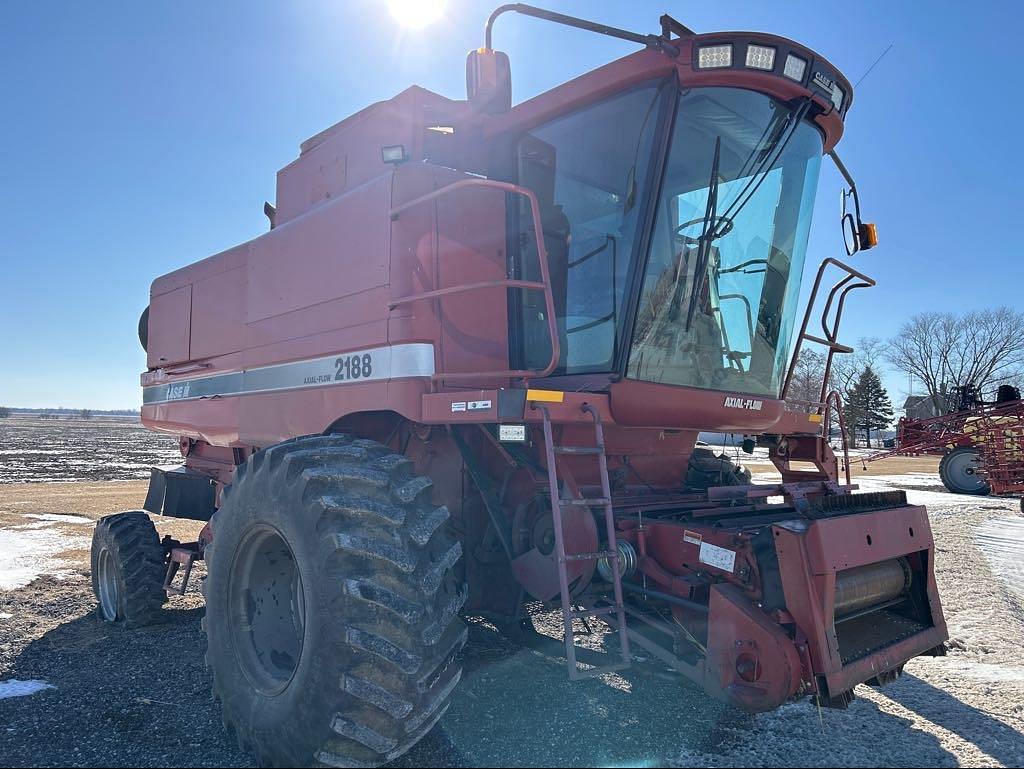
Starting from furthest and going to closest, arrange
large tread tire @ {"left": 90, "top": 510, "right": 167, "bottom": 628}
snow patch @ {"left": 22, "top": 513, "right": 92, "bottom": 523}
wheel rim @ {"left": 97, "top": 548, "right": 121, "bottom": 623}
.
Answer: snow patch @ {"left": 22, "top": 513, "right": 92, "bottom": 523}
wheel rim @ {"left": 97, "top": 548, "right": 121, "bottom": 623}
large tread tire @ {"left": 90, "top": 510, "right": 167, "bottom": 628}

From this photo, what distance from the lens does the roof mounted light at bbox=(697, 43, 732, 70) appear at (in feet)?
11.7

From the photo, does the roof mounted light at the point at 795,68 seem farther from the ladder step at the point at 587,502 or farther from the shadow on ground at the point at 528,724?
the shadow on ground at the point at 528,724

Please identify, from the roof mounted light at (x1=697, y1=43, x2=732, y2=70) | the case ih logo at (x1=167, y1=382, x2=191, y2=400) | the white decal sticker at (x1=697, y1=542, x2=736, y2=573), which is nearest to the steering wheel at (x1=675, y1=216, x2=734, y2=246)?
the roof mounted light at (x1=697, y1=43, x2=732, y2=70)

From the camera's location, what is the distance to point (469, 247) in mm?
4152

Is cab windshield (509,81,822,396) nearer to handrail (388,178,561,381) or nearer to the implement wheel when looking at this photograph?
handrail (388,178,561,381)

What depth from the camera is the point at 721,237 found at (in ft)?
12.9

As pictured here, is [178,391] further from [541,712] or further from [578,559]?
[578,559]

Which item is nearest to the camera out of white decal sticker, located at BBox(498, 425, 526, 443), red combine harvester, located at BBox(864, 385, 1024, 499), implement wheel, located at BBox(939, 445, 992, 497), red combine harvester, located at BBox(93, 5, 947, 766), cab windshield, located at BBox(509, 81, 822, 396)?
red combine harvester, located at BBox(93, 5, 947, 766)

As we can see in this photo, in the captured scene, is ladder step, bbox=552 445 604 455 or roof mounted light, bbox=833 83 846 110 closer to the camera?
ladder step, bbox=552 445 604 455

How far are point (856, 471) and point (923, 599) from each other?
77.9 feet

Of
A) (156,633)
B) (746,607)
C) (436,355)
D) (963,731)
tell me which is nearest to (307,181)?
(436,355)

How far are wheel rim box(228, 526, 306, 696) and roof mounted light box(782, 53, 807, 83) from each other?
3441mm

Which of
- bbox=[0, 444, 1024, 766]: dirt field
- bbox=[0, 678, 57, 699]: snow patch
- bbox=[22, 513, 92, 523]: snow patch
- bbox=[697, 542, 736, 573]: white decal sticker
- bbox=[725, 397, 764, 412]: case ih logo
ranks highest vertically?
bbox=[725, 397, 764, 412]: case ih logo

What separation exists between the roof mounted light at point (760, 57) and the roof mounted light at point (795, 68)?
0.10 meters
